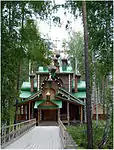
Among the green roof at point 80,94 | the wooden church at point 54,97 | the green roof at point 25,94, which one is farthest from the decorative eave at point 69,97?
the green roof at point 25,94

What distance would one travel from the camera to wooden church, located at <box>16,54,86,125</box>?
69.5ft

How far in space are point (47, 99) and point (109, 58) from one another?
14155 millimetres

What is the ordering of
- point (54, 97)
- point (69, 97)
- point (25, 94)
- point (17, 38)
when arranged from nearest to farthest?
point (17, 38)
point (69, 97)
point (54, 97)
point (25, 94)

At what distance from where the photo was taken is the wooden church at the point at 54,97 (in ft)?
69.5

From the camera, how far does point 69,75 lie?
916 inches

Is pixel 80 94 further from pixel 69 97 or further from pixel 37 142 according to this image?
pixel 37 142

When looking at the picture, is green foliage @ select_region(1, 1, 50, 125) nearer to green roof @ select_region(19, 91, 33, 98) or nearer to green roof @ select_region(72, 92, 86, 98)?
green roof @ select_region(19, 91, 33, 98)

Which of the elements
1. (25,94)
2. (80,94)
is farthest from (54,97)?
(25,94)

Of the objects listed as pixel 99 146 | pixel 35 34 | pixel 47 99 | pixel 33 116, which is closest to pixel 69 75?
pixel 47 99

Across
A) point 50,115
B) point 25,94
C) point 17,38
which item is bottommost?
point 50,115

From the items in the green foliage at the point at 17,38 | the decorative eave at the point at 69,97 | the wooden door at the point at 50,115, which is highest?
the green foliage at the point at 17,38

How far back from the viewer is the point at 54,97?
22.0m

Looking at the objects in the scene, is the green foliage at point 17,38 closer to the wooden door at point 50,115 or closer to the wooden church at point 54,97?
the wooden church at point 54,97

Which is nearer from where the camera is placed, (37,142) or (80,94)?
(37,142)
